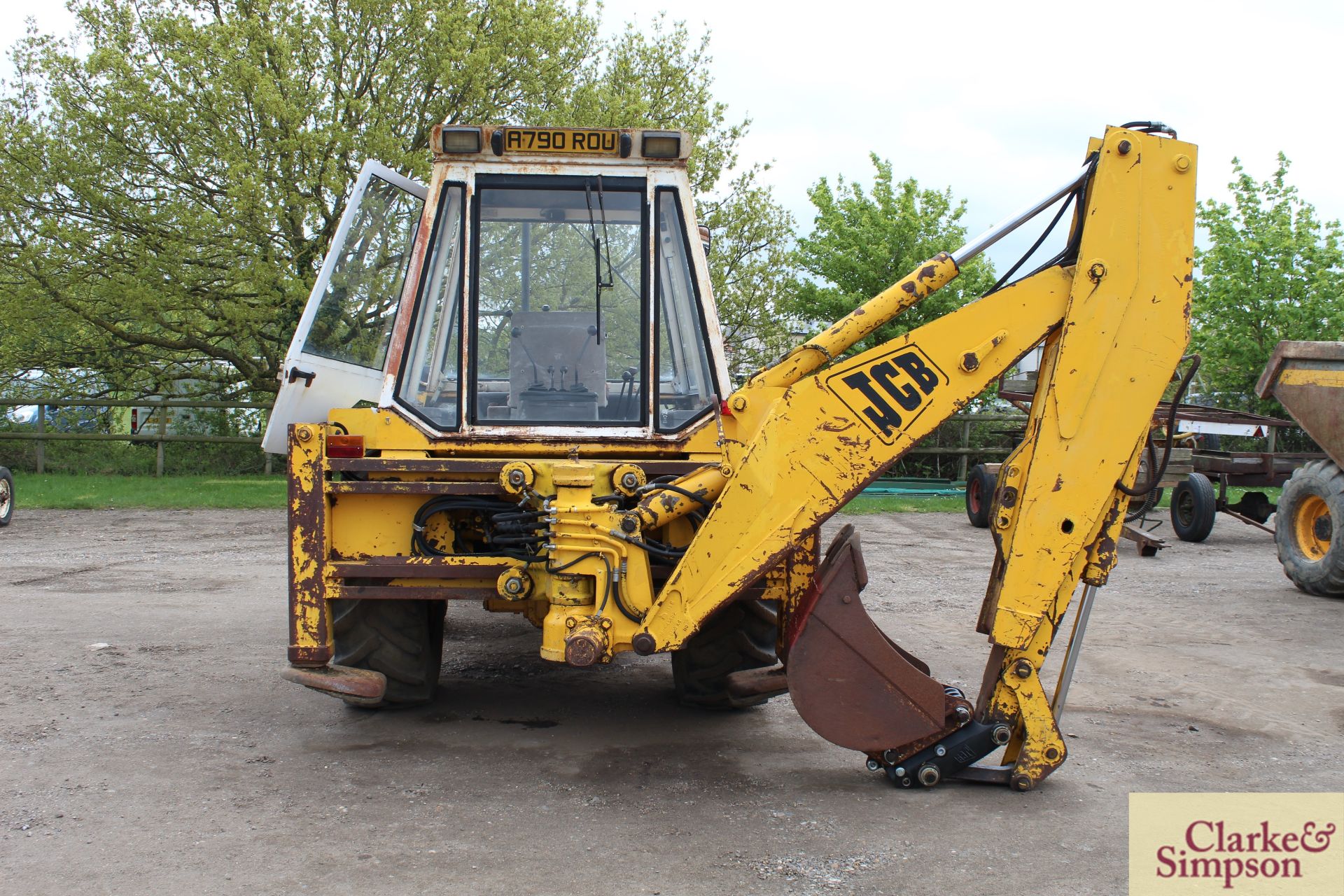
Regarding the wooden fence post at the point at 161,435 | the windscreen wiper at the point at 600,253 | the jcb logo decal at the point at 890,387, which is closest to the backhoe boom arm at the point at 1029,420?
the jcb logo decal at the point at 890,387

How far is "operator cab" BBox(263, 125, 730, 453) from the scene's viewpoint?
550 centimetres

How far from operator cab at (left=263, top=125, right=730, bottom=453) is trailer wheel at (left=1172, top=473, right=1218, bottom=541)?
1012 centimetres

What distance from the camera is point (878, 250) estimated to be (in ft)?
67.6

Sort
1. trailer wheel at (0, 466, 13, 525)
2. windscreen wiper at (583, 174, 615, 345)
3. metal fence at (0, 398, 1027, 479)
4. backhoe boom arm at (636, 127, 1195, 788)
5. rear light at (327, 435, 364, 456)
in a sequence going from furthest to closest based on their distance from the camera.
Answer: metal fence at (0, 398, 1027, 479), trailer wheel at (0, 466, 13, 525), windscreen wiper at (583, 174, 615, 345), rear light at (327, 435, 364, 456), backhoe boom arm at (636, 127, 1195, 788)

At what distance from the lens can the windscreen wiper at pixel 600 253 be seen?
5660 millimetres

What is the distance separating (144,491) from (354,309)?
1339 centimetres

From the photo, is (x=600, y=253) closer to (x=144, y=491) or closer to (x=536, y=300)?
(x=536, y=300)

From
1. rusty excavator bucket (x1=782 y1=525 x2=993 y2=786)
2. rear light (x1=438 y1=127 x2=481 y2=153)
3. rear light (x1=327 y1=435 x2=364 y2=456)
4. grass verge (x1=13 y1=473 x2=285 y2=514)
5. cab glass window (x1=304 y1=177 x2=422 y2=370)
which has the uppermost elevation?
rear light (x1=438 y1=127 x2=481 y2=153)

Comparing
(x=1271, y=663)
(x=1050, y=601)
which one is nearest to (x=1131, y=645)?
(x=1271, y=663)

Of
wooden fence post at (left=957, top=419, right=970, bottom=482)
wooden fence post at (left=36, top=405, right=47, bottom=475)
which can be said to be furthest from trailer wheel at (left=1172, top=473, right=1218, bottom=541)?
wooden fence post at (left=36, top=405, right=47, bottom=475)

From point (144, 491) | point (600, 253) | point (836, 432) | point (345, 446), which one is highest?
point (600, 253)

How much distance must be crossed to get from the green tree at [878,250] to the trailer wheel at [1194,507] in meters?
7.00

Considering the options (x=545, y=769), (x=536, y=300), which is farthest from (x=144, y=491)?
(x=545, y=769)

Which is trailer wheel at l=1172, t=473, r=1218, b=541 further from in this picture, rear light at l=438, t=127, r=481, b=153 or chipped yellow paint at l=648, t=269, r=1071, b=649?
rear light at l=438, t=127, r=481, b=153
